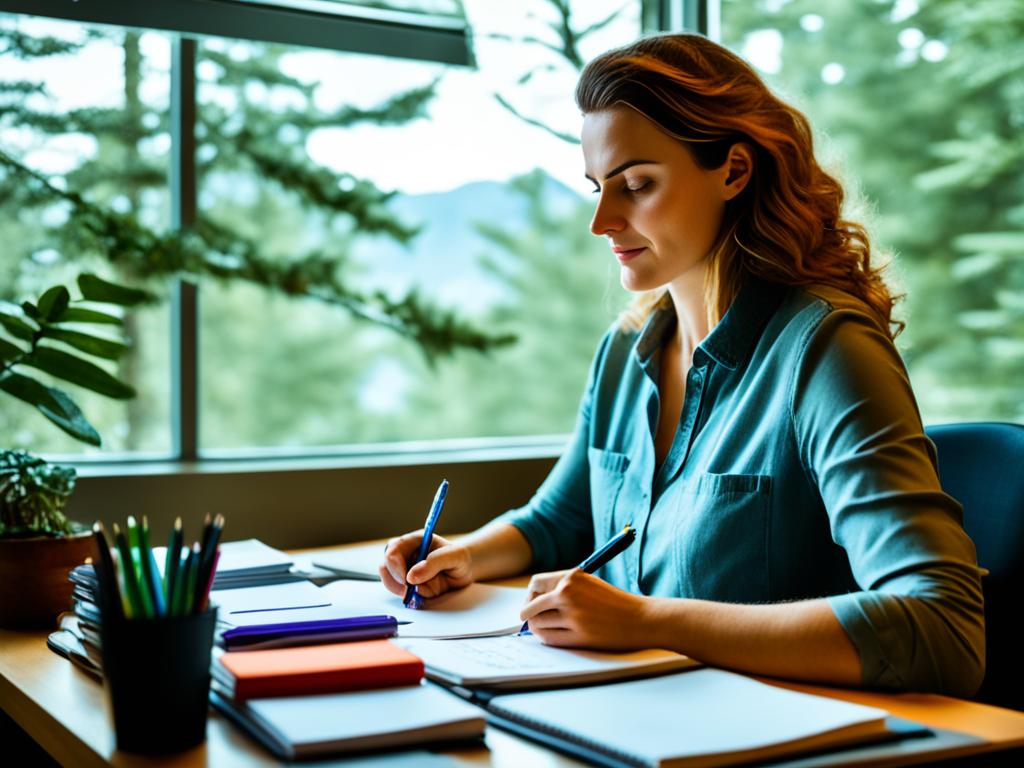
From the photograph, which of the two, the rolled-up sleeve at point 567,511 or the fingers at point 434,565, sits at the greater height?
the rolled-up sleeve at point 567,511

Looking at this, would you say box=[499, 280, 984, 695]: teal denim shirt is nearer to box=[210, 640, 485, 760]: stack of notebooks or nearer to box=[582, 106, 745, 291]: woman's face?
box=[582, 106, 745, 291]: woman's face

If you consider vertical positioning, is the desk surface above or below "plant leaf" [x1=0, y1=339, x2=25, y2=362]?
below

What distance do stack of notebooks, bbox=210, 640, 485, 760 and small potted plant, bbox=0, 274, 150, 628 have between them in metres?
0.44

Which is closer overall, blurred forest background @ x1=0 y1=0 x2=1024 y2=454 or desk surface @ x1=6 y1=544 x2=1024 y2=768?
desk surface @ x1=6 y1=544 x2=1024 y2=768

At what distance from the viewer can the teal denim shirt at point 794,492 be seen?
97 centimetres

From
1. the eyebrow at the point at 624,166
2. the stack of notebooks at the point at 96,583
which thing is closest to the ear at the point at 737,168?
the eyebrow at the point at 624,166

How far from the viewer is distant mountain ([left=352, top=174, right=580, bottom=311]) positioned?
85.8 inches

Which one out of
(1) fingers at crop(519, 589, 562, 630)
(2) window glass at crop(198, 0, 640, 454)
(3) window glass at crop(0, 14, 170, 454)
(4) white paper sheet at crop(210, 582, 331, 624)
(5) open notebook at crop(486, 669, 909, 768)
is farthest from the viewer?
(2) window glass at crop(198, 0, 640, 454)

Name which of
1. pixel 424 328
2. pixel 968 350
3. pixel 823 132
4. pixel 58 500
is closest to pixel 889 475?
pixel 823 132

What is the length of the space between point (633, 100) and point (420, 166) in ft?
3.05

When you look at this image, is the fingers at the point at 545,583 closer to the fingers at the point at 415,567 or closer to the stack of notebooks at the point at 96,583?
the fingers at the point at 415,567

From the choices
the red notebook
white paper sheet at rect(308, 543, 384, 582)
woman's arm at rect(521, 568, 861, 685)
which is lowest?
the red notebook

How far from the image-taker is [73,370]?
1.46 meters

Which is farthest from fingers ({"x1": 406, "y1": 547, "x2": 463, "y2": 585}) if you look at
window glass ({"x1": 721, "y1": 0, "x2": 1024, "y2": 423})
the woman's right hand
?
window glass ({"x1": 721, "y1": 0, "x2": 1024, "y2": 423})
